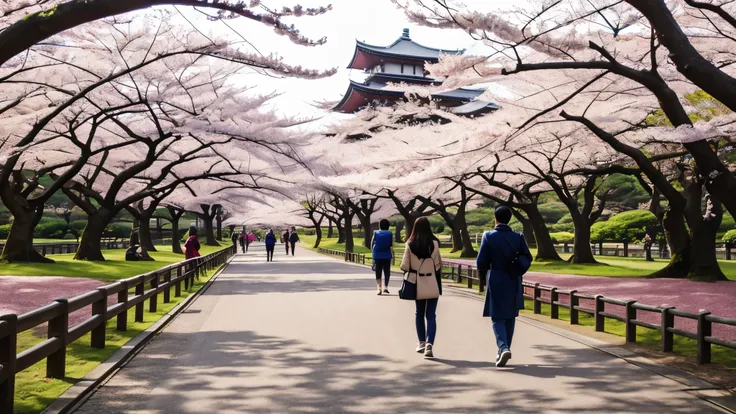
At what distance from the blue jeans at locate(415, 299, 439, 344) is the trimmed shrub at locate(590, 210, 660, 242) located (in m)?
38.7

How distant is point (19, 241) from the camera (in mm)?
27266

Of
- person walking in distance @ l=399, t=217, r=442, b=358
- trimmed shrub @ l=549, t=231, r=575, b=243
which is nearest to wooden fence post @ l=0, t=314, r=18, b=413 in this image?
person walking in distance @ l=399, t=217, r=442, b=358

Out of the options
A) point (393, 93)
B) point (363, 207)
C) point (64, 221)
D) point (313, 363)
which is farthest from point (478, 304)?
point (64, 221)

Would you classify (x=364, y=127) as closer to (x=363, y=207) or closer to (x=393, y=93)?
(x=363, y=207)

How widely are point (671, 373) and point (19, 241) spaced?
25.8 meters

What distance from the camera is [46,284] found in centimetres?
1888

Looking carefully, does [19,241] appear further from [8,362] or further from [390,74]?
[390,74]

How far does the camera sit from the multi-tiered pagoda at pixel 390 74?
182 feet

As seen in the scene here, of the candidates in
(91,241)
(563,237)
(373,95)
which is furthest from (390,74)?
(91,241)

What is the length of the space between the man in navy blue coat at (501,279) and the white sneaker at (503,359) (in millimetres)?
118

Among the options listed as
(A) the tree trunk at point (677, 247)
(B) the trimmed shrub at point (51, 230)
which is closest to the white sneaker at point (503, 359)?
(A) the tree trunk at point (677, 247)

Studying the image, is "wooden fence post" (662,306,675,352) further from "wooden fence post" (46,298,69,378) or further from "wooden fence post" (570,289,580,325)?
"wooden fence post" (46,298,69,378)

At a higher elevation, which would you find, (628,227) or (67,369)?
(628,227)

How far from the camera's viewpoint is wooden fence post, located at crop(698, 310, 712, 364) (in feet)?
26.0
